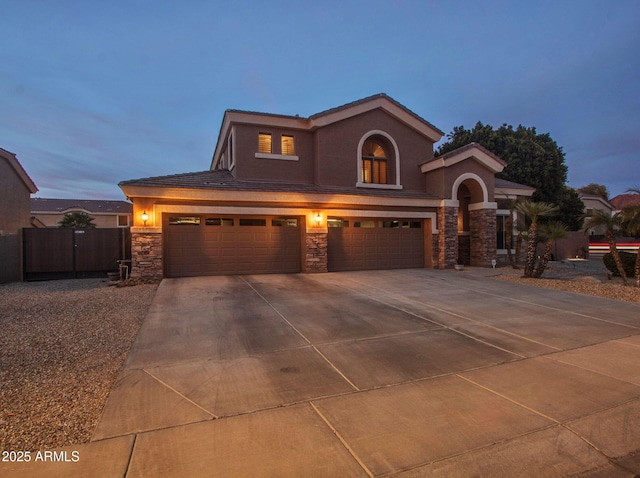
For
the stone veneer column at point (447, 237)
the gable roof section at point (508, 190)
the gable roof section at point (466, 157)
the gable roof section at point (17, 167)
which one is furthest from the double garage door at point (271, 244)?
the gable roof section at point (17, 167)

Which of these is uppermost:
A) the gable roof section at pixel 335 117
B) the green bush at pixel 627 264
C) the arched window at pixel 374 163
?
the gable roof section at pixel 335 117

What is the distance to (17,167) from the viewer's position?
20.3 m

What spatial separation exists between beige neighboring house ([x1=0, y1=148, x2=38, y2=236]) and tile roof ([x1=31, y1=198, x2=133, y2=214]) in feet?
47.7

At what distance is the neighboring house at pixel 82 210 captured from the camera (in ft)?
119

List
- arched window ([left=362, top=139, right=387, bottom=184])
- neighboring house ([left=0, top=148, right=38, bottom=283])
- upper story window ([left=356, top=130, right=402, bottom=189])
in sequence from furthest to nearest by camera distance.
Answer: arched window ([left=362, top=139, right=387, bottom=184]) < upper story window ([left=356, top=130, right=402, bottom=189]) < neighboring house ([left=0, top=148, right=38, bottom=283])

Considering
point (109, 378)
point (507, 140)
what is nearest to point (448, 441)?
point (109, 378)

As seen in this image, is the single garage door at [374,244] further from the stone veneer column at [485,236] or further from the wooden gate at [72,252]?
the wooden gate at [72,252]

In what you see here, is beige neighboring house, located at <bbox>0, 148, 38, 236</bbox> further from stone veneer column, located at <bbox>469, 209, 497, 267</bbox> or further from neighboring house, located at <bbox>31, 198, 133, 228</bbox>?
stone veneer column, located at <bbox>469, 209, 497, 267</bbox>

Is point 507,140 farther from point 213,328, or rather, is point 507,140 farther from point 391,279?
point 213,328

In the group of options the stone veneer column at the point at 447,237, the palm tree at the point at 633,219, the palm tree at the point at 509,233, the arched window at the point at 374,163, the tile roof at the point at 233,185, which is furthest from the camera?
the palm tree at the point at 509,233

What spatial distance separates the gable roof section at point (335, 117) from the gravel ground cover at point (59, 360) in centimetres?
885

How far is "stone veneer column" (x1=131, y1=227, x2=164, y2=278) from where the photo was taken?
40.8 ft

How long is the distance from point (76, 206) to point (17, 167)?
64.0 ft

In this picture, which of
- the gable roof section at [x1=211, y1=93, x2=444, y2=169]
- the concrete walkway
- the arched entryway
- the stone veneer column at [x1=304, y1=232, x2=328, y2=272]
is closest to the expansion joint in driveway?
the concrete walkway
